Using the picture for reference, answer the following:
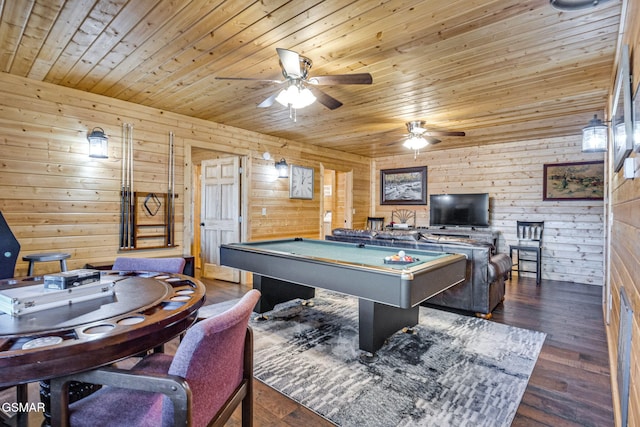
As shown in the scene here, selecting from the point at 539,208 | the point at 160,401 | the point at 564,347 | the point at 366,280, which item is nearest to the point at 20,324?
the point at 160,401

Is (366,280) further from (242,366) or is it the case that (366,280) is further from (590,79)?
(590,79)

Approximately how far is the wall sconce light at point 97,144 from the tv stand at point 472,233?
521 cm

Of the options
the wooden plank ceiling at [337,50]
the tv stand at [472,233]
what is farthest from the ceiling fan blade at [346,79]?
the tv stand at [472,233]

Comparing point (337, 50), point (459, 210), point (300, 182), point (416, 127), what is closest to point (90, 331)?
point (337, 50)

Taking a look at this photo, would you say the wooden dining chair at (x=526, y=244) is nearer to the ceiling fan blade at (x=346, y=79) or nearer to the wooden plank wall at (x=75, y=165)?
the ceiling fan blade at (x=346, y=79)

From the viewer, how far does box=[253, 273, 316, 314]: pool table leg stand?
3.63 metres

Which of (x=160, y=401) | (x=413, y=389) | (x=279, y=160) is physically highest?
(x=279, y=160)

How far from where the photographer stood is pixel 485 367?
2.49 meters

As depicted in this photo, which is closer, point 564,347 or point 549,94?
point 564,347

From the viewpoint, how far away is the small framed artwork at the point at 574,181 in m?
5.31

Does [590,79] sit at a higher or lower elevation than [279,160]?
higher

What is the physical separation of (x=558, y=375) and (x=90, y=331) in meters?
2.94

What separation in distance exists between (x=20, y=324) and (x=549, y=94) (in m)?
4.64

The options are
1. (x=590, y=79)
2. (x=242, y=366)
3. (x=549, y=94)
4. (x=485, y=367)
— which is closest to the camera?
(x=242, y=366)
